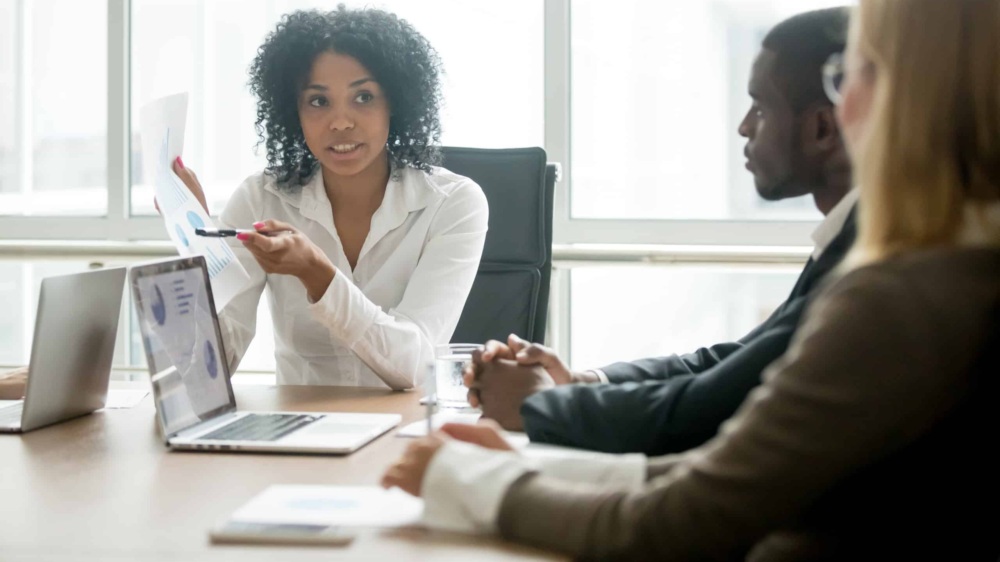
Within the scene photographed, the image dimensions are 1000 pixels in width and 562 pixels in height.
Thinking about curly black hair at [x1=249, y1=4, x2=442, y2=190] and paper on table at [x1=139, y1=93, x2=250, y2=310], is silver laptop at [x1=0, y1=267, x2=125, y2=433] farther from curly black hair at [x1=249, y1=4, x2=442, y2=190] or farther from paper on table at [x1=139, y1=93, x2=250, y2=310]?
curly black hair at [x1=249, y1=4, x2=442, y2=190]

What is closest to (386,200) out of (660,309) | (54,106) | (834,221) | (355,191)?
(355,191)

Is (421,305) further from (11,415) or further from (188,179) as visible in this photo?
(11,415)

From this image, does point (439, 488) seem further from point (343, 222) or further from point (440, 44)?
point (440, 44)

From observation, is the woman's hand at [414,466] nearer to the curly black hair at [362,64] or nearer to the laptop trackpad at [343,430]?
the laptop trackpad at [343,430]

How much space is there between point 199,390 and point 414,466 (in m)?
0.58

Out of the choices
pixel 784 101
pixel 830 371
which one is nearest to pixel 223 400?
pixel 784 101

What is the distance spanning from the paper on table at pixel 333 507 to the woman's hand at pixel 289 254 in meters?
0.66

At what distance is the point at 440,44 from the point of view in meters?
3.66

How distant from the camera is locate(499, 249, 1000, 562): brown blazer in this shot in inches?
31.7

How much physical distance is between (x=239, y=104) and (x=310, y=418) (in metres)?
2.38

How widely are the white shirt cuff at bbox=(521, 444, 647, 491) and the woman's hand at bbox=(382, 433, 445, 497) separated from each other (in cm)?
11

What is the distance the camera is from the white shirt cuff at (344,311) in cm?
189

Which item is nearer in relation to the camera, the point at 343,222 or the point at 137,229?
the point at 343,222

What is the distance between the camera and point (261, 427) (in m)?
1.53
